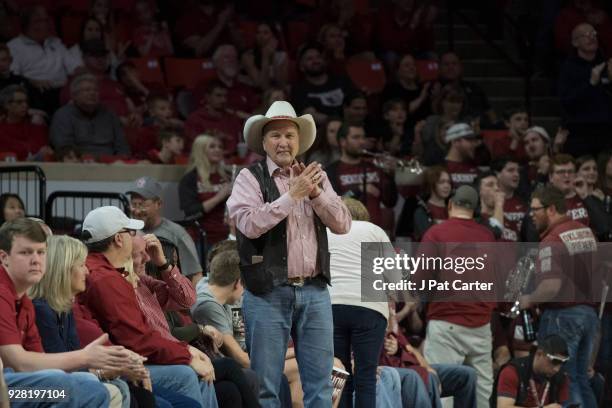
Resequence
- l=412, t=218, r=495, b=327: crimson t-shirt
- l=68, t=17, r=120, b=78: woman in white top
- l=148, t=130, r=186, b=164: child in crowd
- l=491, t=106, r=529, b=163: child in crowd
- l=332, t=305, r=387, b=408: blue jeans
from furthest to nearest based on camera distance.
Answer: l=491, t=106, r=529, b=163: child in crowd → l=68, t=17, r=120, b=78: woman in white top → l=148, t=130, r=186, b=164: child in crowd → l=412, t=218, r=495, b=327: crimson t-shirt → l=332, t=305, r=387, b=408: blue jeans

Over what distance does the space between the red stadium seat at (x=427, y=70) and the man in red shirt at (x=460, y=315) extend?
173 inches

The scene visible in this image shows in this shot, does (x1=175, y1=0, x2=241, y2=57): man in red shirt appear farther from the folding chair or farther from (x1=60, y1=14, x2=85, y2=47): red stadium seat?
the folding chair

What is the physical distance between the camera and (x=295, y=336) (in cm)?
796

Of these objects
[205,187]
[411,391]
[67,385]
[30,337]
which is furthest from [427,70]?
[67,385]

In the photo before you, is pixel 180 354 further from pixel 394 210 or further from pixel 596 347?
pixel 394 210

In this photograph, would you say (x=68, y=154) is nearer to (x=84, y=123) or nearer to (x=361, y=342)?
(x=84, y=123)

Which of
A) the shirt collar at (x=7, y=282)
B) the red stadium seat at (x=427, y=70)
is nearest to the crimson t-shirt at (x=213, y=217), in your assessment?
the red stadium seat at (x=427, y=70)

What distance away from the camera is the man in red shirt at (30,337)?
693cm

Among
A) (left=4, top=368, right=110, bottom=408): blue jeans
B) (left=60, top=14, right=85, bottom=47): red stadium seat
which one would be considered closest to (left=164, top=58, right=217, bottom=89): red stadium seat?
(left=60, top=14, right=85, bottom=47): red stadium seat

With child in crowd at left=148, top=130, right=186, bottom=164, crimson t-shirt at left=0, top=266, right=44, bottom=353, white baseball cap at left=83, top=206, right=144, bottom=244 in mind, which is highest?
child in crowd at left=148, top=130, right=186, bottom=164

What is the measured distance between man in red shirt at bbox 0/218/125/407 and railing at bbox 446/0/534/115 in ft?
30.1

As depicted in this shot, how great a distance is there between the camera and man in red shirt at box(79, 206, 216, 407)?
788 cm

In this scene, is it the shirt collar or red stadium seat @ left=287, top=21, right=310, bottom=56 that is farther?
red stadium seat @ left=287, top=21, right=310, bottom=56

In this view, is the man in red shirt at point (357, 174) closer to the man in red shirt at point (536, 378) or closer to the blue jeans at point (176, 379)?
the man in red shirt at point (536, 378)
